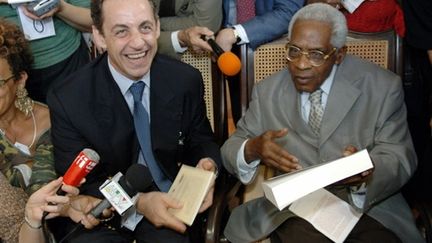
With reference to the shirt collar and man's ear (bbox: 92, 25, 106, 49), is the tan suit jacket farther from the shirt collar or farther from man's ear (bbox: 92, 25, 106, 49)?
man's ear (bbox: 92, 25, 106, 49)

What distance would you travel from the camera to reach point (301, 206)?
204 cm

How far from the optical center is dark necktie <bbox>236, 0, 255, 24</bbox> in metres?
2.56

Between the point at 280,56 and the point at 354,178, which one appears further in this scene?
the point at 280,56

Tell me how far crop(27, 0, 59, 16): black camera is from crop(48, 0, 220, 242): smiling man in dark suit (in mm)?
339

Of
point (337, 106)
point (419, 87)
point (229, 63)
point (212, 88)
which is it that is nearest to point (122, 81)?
point (229, 63)

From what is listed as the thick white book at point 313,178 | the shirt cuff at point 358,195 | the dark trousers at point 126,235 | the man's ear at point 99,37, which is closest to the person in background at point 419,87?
the shirt cuff at point 358,195

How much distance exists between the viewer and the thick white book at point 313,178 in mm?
1551

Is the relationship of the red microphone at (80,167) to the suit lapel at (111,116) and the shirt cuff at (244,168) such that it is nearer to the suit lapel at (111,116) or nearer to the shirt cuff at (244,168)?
the suit lapel at (111,116)

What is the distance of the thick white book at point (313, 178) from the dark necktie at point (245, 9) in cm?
117

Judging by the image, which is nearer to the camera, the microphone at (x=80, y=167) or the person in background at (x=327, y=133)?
the microphone at (x=80, y=167)

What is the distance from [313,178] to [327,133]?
1.90 feet

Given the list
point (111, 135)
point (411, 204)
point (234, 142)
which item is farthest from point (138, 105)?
point (411, 204)

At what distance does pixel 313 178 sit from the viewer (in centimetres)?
156

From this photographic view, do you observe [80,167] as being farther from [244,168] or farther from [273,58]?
[273,58]
